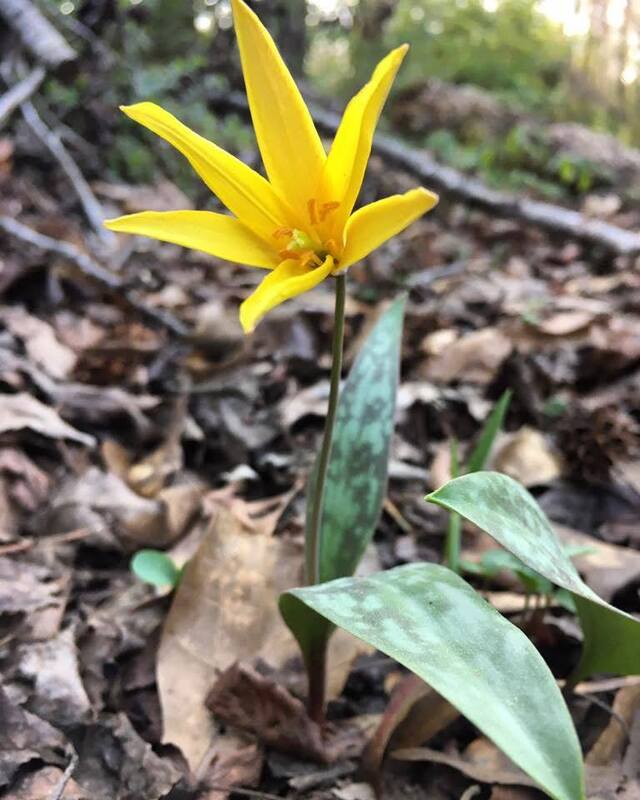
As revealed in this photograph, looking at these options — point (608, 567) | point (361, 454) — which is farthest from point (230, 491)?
point (608, 567)

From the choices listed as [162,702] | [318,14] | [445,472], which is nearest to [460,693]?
[162,702]

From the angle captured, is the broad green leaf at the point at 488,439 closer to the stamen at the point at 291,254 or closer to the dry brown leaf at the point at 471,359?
the stamen at the point at 291,254

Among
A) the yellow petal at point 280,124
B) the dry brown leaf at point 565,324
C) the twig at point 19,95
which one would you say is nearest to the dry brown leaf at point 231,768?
the yellow petal at point 280,124

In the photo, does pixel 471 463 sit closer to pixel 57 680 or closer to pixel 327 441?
pixel 327 441

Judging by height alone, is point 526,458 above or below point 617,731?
above

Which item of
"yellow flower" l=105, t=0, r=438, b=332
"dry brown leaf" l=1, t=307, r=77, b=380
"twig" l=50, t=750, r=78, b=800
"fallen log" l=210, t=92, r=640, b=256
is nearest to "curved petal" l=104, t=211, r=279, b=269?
"yellow flower" l=105, t=0, r=438, b=332

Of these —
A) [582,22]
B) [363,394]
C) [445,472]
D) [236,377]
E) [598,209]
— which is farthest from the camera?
[582,22]

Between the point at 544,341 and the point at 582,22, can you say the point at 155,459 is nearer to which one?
the point at 544,341
